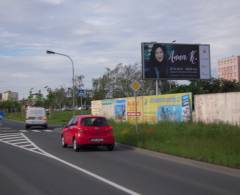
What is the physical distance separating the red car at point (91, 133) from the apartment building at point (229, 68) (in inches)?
2979

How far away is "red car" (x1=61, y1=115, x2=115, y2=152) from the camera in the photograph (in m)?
21.9

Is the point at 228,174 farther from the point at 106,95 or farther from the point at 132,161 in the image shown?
the point at 106,95

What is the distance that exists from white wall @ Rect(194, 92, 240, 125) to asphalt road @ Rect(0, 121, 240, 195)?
872cm

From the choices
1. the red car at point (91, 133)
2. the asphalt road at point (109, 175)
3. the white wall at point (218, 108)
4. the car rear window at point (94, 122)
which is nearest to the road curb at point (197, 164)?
the asphalt road at point (109, 175)

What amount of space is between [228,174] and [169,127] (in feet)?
50.1

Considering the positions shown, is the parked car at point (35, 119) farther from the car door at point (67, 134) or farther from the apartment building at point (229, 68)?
the apartment building at point (229, 68)

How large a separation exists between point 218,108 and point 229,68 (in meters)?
74.6

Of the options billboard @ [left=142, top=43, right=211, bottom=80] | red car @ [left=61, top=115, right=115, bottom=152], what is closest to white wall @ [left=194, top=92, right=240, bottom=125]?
red car @ [left=61, top=115, right=115, bottom=152]

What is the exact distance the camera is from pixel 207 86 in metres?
62.1

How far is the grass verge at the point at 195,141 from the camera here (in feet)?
56.0

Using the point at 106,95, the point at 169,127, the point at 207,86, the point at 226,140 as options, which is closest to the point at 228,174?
the point at 226,140

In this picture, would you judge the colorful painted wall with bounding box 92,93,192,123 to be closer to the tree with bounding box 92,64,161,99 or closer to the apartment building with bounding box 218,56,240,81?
the tree with bounding box 92,64,161,99

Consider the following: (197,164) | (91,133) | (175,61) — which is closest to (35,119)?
(175,61)

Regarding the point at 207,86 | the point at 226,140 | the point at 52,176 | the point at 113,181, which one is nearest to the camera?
the point at 113,181
